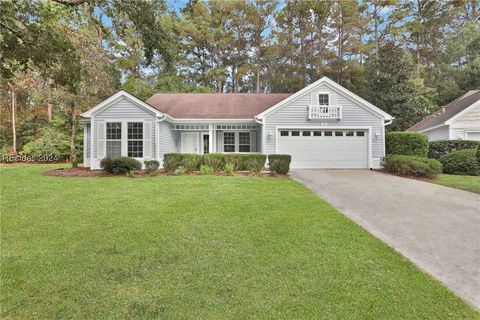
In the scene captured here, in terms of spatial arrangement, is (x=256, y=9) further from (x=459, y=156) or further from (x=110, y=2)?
(x=110, y=2)

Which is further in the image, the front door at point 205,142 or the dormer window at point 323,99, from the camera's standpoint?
the front door at point 205,142

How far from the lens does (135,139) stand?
14625mm

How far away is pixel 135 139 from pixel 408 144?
14028 millimetres

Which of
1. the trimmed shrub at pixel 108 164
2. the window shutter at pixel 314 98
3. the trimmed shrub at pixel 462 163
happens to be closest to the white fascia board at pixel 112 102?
the trimmed shrub at pixel 108 164

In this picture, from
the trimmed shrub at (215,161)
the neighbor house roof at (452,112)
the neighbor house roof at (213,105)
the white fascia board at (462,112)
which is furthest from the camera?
the neighbor house roof at (213,105)

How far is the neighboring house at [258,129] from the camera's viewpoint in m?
14.6

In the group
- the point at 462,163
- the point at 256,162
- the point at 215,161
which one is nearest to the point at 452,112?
the point at 462,163

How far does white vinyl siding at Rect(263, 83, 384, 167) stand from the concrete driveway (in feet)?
16.5

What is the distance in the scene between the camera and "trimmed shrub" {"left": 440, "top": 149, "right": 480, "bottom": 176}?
42.7 feet

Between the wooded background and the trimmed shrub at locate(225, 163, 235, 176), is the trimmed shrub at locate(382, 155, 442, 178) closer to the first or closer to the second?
the trimmed shrub at locate(225, 163, 235, 176)

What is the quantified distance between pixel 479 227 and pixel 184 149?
14.7 m

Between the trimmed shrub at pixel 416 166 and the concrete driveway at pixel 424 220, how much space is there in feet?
4.34

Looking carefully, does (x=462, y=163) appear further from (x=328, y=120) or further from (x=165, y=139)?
(x=165, y=139)

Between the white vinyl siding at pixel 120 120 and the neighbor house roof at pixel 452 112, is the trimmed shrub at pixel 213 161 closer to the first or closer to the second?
the white vinyl siding at pixel 120 120
